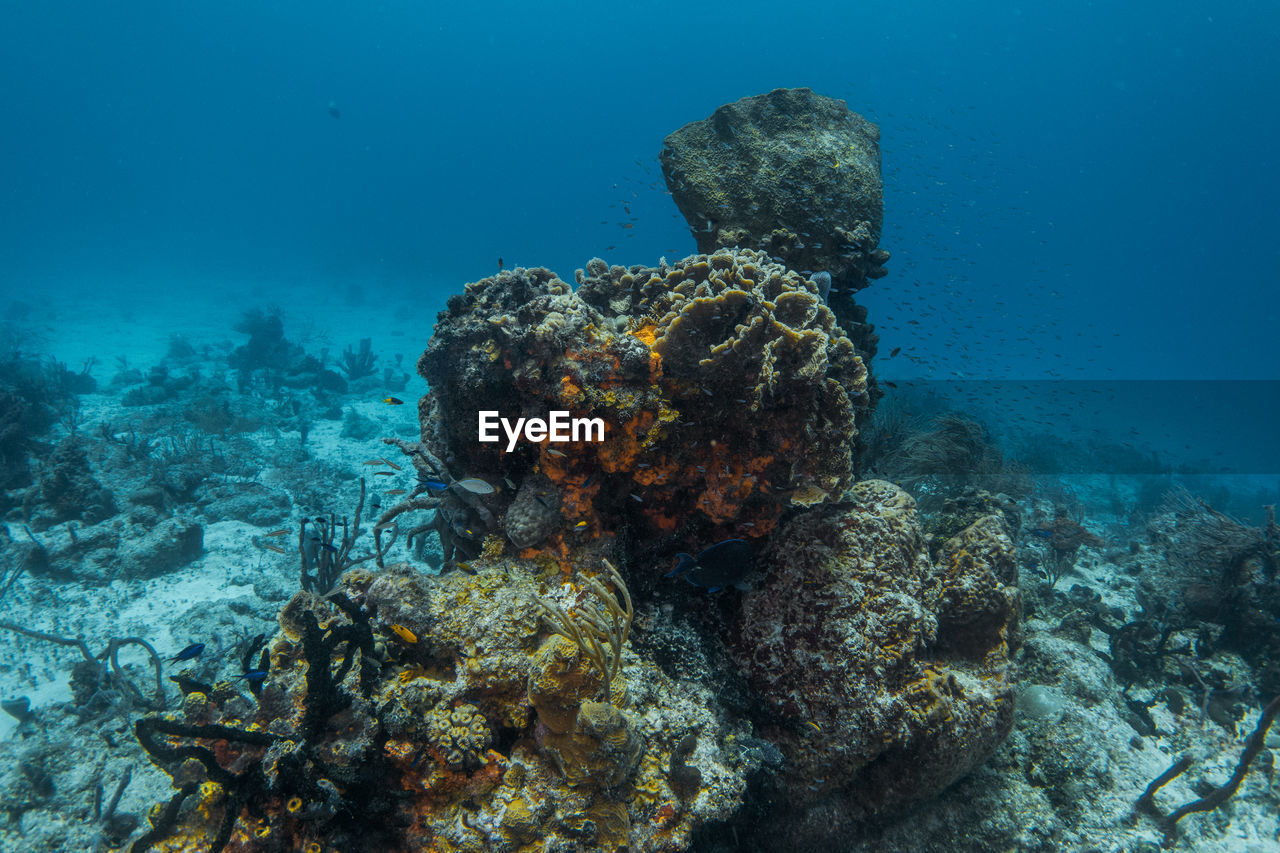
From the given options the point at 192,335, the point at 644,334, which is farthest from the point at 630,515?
the point at 192,335

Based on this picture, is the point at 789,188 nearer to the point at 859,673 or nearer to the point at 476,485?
the point at 476,485

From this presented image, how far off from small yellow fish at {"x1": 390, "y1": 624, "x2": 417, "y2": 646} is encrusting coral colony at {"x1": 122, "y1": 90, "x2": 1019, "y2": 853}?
0.03 metres

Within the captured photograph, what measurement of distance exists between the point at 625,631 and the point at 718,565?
860 mm

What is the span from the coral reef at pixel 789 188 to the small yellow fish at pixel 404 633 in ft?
18.9

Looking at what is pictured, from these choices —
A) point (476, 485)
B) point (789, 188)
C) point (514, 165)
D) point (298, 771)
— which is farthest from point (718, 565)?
point (514, 165)

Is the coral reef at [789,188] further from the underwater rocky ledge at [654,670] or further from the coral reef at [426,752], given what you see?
the coral reef at [426,752]

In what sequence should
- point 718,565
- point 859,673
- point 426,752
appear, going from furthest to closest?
point 859,673
point 718,565
point 426,752

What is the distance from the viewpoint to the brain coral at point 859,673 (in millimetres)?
3570

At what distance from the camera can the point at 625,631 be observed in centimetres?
275

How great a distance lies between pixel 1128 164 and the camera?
10025cm

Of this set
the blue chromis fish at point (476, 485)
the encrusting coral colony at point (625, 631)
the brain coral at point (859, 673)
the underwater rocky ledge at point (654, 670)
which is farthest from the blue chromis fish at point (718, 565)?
the blue chromis fish at point (476, 485)

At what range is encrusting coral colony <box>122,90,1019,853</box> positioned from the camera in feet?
9.15

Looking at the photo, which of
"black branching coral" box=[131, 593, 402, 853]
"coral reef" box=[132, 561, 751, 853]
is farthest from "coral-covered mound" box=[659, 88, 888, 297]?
"black branching coral" box=[131, 593, 402, 853]

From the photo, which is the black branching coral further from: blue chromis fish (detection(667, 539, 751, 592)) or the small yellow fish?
blue chromis fish (detection(667, 539, 751, 592))
